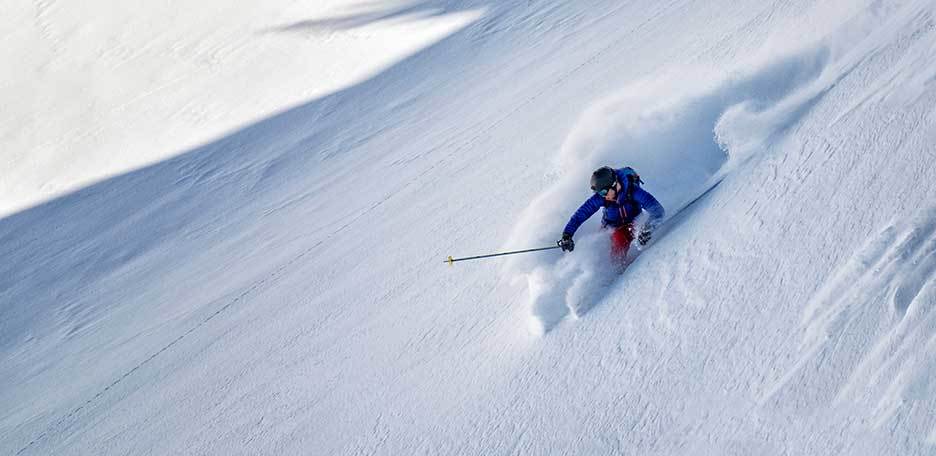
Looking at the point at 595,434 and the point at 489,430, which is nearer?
the point at 595,434

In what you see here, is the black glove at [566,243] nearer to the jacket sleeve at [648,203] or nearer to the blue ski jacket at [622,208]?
the blue ski jacket at [622,208]

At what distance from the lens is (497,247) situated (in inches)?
324

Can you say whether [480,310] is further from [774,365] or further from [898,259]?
[898,259]

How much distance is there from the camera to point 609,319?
6434 millimetres

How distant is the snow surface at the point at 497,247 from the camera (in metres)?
5.59

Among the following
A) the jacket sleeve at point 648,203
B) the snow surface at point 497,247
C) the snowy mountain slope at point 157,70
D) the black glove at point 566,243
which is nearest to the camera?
the snow surface at point 497,247


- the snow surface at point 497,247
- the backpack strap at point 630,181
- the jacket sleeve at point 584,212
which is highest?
the backpack strap at point 630,181

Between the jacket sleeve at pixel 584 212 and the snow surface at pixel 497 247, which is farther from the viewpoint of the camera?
the jacket sleeve at pixel 584 212

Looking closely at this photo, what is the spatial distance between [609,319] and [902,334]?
2.19 m

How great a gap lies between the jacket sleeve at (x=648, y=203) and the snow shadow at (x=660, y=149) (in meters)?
0.38

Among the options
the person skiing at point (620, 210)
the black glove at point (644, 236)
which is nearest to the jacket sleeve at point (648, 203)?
the person skiing at point (620, 210)

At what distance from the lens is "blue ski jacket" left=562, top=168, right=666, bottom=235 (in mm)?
6555

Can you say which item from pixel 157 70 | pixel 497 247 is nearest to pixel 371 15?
pixel 157 70

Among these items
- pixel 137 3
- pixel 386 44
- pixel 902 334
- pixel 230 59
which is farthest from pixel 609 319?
pixel 137 3
